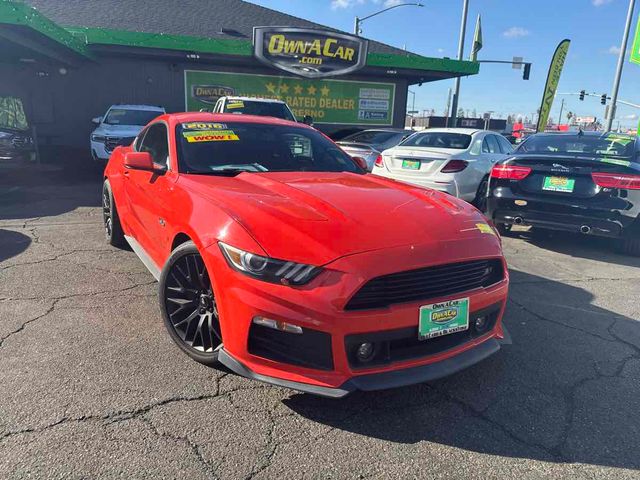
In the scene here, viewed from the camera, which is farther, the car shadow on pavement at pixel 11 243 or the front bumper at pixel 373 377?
the car shadow on pavement at pixel 11 243

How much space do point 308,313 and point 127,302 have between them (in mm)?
2236

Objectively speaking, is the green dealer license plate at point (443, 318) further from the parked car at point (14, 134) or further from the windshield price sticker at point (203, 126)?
the parked car at point (14, 134)

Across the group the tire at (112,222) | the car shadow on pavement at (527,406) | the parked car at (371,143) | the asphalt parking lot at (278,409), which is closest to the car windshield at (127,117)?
the parked car at (371,143)

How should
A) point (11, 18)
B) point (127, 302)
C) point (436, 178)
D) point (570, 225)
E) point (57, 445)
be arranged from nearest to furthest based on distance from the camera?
1. point (57, 445)
2. point (127, 302)
3. point (570, 225)
4. point (436, 178)
5. point (11, 18)

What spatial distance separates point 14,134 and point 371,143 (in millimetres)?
8438

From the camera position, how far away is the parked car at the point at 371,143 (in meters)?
10.1

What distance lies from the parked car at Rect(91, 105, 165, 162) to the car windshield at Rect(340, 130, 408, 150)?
5486 mm

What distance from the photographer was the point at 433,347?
8.16 feet

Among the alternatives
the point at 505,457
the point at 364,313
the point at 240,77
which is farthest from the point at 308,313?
the point at 240,77

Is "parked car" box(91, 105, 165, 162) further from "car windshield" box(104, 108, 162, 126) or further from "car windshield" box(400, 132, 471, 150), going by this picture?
"car windshield" box(400, 132, 471, 150)

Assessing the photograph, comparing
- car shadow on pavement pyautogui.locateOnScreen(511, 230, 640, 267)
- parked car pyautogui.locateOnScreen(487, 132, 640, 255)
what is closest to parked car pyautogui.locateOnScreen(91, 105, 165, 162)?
parked car pyautogui.locateOnScreen(487, 132, 640, 255)

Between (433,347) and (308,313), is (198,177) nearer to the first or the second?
(308,313)

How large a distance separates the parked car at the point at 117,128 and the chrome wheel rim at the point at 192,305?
970 cm

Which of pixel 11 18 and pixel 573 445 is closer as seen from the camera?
pixel 573 445
